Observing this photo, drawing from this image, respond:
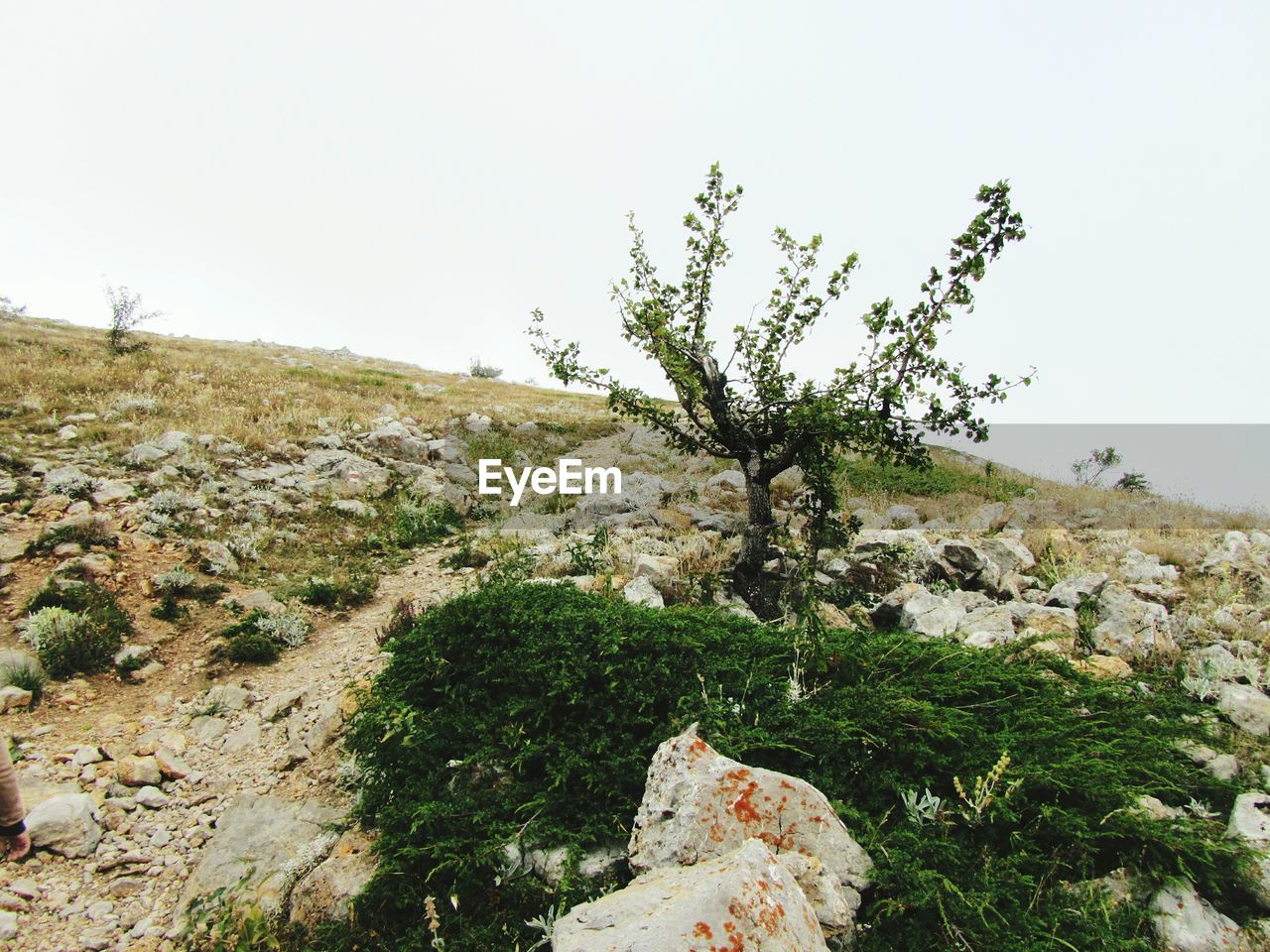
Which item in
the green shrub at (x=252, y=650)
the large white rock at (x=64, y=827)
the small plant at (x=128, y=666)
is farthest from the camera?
the green shrub at (x=252, y=650)

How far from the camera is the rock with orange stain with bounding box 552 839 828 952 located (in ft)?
7.68

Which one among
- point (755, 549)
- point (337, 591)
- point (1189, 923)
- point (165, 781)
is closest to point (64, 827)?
point (165, 781)

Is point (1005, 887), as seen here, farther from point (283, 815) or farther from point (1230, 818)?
point (283, 815)

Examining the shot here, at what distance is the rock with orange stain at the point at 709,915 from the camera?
2.34 metres

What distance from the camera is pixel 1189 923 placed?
299 centimetres

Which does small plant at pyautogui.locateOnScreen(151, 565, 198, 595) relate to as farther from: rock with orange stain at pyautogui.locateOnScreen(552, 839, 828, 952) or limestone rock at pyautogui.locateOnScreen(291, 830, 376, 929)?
rock with orange stain at pyautogui.locateOnScreen(552, 839, 828, 952)

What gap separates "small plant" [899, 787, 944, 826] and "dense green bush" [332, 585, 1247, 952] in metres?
0.05

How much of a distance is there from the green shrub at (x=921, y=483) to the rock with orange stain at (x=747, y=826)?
13496 mm

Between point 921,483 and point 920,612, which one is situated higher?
point 921,483

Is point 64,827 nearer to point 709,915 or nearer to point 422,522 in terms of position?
point 709,915

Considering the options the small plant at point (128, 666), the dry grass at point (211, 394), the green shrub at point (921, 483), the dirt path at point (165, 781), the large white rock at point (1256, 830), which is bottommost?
the dirt path at point (165, 781)

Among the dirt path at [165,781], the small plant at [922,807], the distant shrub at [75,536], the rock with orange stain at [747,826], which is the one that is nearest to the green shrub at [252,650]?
the dirt path at [165,781]

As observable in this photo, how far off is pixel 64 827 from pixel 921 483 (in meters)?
18.2

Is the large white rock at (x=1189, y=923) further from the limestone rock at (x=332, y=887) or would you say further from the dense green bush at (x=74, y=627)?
the dense green bush at (x=74, y=627)
